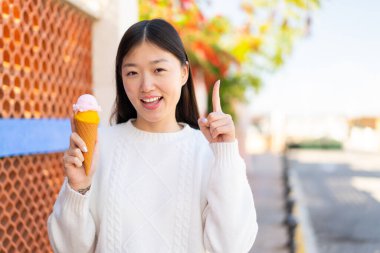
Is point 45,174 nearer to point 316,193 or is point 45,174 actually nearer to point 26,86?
point 26,86

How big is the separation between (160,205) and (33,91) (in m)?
1.79

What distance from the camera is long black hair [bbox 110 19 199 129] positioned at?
202cm

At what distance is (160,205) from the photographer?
6.49ft

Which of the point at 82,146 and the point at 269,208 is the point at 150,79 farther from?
the point at 269,208

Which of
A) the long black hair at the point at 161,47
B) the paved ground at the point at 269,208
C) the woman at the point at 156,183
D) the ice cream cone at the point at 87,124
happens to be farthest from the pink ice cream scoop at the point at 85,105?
the paved ground at the point at 269,208

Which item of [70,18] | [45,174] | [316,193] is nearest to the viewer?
[45,174]

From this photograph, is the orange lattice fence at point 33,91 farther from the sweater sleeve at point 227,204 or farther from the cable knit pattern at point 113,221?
the sweater sleeve at point 227,204

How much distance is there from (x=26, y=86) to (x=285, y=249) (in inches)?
192

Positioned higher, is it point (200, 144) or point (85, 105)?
point (85, 105)

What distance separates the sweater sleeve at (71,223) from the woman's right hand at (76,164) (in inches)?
1.2

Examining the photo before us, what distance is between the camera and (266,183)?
1470 centimetres

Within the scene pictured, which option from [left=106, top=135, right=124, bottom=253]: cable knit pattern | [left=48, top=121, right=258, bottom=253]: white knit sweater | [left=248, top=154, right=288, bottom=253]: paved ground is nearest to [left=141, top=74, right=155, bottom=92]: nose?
[left=48, top=121, right=258, bottom=253]: white knit sweater

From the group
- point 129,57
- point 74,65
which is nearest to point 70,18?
point 74,65

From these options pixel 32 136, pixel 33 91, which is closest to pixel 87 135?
pixel 32 136
